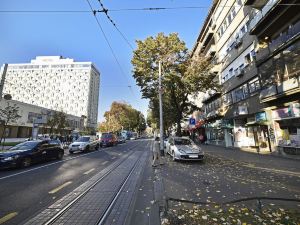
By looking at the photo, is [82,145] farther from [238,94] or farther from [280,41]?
[280,41]

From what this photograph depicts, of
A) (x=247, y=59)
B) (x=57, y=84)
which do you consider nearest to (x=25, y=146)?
(x=247, y=59)

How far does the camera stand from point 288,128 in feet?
48.5

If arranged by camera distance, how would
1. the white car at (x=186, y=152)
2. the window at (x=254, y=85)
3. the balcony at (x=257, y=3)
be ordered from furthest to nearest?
the window at (x=254, y=85), the balcony at (x=257, y=3), the white car at (x=186, y=152)

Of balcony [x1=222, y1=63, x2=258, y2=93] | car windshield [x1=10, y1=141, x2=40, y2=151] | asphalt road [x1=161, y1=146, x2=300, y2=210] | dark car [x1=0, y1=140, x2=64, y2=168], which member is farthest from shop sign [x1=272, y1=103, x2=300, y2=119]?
car windshield [x1=10, y1=141, x2=40, y2=151]

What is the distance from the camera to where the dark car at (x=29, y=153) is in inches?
425

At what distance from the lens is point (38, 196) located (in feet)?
20.1

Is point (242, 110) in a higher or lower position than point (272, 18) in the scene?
lower

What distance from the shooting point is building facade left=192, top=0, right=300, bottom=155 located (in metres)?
13.6

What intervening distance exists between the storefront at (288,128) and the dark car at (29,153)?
58.5 feet

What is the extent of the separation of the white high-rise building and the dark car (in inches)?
3703

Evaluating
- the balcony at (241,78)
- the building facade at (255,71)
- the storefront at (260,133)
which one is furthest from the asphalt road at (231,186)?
the balcony at (241,78)

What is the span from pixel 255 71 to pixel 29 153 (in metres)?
20.0

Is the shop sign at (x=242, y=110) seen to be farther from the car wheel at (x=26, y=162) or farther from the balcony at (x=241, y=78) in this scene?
the car wheel at (x=26, y=162)

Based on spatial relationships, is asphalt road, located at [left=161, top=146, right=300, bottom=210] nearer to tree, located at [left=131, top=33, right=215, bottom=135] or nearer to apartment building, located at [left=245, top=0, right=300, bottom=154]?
apartment building, located at [left=245, top=0, right=300, bottom=154]
